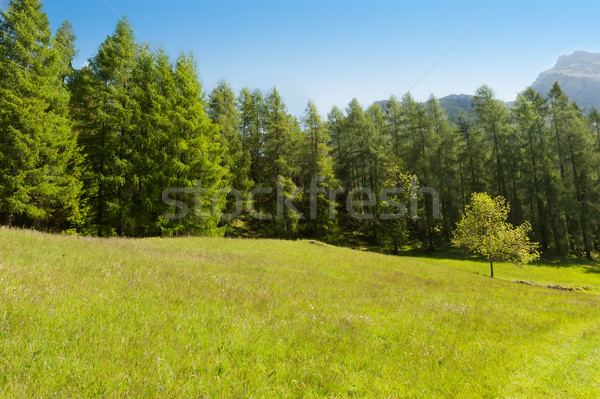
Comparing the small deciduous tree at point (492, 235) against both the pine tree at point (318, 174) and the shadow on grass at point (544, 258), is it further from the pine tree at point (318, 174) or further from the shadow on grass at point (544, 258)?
the pine tree at point (318, 174)

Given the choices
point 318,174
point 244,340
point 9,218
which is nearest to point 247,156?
point 318,174

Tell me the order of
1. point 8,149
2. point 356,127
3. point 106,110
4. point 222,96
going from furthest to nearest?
point 356,127
point 222,96
point 106,110
point 8,149

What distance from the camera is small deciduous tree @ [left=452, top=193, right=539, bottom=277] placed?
2594 centimetres

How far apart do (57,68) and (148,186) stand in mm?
11898

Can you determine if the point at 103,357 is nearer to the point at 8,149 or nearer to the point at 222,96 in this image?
the point at 8,149

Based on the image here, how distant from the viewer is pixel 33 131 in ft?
66.1

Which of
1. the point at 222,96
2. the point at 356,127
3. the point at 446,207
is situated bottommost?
the point at 446,207

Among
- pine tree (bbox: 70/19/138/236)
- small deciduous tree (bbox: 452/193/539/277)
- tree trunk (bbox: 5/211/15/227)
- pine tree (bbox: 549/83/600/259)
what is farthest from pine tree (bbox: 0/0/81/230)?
pine tree (bbox: 549/83/600/259)

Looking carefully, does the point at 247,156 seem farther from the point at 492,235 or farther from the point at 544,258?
the point at 544,258

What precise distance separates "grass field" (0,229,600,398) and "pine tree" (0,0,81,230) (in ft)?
50.0

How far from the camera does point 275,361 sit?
173 inches

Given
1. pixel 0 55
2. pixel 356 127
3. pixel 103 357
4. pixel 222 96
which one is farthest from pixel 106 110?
pixel 356 127

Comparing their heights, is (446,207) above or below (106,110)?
below

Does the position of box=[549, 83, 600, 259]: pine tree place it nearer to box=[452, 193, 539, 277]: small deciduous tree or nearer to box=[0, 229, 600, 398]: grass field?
box=[452, 193, 539, 277]: small deciduous tree
